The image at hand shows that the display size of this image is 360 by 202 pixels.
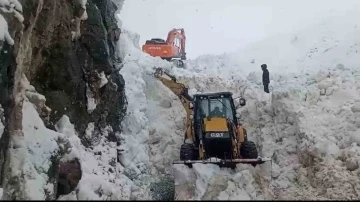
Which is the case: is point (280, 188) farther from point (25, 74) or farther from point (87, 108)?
point (25, 74)

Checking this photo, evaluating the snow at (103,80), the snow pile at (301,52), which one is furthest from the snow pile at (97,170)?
the snow pile at (301,52)

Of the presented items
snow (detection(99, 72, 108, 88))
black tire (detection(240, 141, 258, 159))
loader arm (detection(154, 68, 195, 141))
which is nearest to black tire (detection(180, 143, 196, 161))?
loader arm (detection(154, 68, 195, 141))

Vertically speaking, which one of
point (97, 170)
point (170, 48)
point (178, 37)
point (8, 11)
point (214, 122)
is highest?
point (178, 37)

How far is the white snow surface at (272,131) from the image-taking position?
7.49m

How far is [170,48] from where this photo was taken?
20.3 m

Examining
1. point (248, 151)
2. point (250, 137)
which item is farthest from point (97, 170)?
point (250, 137)

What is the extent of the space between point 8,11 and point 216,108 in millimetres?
5112

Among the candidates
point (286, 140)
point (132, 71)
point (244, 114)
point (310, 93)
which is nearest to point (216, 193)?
point (286, 140)

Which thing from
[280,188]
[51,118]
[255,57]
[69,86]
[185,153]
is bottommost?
[280,188]

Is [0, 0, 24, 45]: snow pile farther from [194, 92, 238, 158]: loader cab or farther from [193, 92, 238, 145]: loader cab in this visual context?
[193, 92, 238, 145]: loader cab

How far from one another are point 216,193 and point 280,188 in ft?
10.0

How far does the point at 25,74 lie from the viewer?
7.21 metres

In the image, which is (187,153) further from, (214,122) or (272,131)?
(272,131)

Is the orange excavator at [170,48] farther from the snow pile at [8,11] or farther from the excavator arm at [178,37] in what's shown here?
the snow pile at [8,11]
